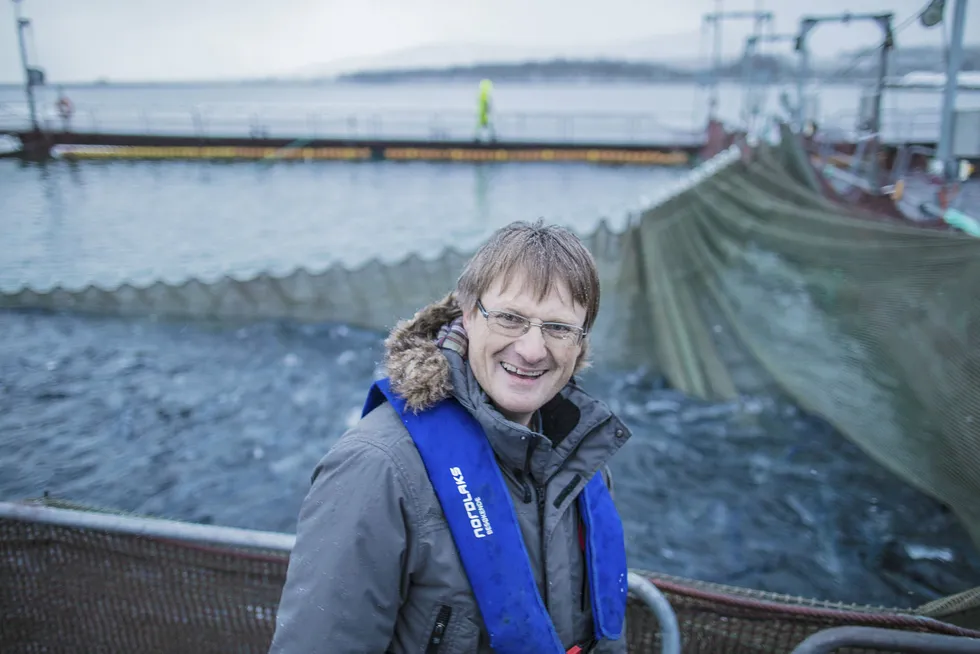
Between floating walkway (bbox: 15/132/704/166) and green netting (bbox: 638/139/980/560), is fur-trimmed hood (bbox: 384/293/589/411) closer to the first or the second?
green netting (bbox: 638/139/980/560)

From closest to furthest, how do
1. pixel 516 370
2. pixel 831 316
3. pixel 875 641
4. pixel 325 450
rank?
pixel 516 370
pixel 875 641
pixel 831 316
pixel 325 450

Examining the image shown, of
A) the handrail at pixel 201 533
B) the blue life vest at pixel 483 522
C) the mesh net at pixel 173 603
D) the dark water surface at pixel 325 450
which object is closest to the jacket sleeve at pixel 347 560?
the blue life vest at pixel 483 522

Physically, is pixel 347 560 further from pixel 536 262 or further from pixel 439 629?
pixel 536 262

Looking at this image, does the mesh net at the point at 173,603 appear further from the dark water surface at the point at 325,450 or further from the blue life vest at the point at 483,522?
the dark water surface at the point at 325,450

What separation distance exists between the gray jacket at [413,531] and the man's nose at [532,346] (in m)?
0.16

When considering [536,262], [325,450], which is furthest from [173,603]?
[325,450]

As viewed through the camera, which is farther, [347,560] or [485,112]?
[485,112]

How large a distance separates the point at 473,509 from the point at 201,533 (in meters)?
1.44

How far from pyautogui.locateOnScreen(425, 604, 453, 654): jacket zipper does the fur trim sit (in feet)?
1.60

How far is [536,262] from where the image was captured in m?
1.85

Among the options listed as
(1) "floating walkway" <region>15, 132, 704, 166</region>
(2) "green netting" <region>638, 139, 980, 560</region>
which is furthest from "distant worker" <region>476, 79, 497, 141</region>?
(2) "green netting" <region>638, 139, 980, 560</region>

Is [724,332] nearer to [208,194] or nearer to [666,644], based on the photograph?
[666,644]

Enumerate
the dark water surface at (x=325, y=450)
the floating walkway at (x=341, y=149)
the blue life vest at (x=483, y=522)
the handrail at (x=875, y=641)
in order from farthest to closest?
the floating walkway at (x=341, y=149), the dark water surface at (x=325, y=450), the handrail at (x=875, y=641), the blue life vest at (x=483, y=522)

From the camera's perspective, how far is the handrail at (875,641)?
2053 mm
